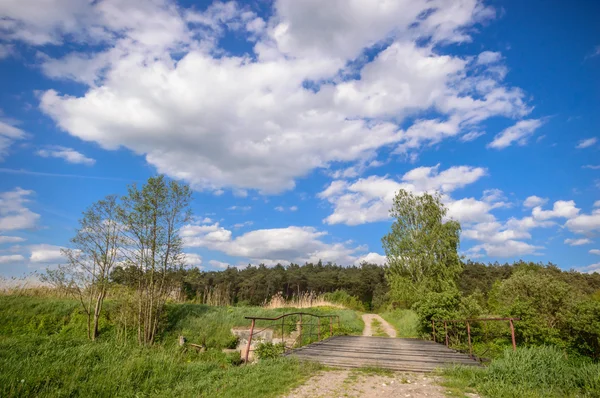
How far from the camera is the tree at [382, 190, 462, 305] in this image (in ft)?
92.9

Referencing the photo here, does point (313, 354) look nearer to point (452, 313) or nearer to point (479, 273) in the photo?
point (452, 313)

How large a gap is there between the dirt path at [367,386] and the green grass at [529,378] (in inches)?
19.5

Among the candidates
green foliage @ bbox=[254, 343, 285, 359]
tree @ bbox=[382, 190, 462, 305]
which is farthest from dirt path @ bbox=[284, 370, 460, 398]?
tree @ bbox=[382, 190, 462, 305]

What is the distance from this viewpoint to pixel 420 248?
29.0 meters

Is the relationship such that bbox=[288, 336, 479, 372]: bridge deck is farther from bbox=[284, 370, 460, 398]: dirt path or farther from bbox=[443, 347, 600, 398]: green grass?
bbox=[443, 347, 600, 398]: green grass

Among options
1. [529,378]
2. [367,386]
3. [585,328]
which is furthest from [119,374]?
[585,328]

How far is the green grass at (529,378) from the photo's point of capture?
5.26 m

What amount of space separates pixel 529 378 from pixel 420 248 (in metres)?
24.1

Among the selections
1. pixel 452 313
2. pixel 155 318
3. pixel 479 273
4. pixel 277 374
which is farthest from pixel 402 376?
pixel 479 273

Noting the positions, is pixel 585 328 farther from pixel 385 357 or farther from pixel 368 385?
pixel 368 385

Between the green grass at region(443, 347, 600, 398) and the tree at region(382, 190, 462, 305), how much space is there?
22.0 metres

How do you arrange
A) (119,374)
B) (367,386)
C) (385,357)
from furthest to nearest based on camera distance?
(385,357) < (119,374) < (367,386)

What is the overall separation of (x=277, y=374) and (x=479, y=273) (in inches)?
2740

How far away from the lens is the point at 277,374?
664 cm
